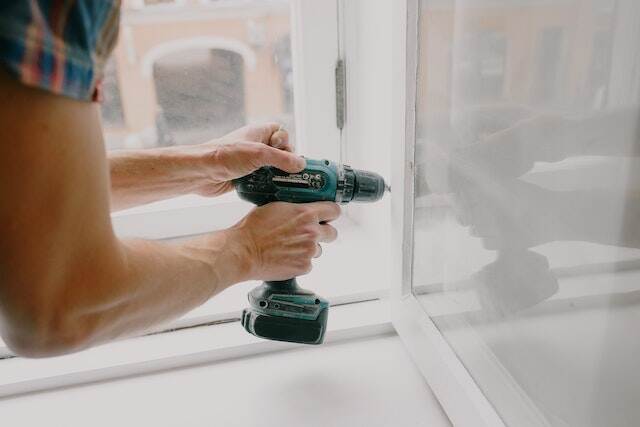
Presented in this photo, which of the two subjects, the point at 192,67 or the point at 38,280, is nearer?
the point at 38,280

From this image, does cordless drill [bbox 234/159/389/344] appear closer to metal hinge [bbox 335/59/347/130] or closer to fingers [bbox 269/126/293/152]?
fingers [bbox 269/126/293/152]

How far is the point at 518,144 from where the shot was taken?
0.55 meters

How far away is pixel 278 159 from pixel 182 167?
5.9 inches

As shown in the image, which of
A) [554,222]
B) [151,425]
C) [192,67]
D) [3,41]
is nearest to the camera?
[3,41]

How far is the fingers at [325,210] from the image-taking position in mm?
790

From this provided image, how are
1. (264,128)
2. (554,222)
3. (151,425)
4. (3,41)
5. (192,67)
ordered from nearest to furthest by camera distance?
1. (3,41)
2. (554,222)
3. (151,425)
4. (264,128)
5. (192,67)

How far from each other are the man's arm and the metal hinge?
1.93ft

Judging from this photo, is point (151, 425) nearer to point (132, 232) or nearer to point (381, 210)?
point (132, 232)

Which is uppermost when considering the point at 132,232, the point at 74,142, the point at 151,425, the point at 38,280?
the point at 74,142

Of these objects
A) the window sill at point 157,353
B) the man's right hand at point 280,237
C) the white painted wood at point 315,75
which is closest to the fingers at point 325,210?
the man's right hand at point 280,237

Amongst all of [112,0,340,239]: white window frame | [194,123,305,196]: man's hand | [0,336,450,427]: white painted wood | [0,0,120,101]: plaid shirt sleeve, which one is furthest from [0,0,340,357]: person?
[112,0,340,239]: white window frame

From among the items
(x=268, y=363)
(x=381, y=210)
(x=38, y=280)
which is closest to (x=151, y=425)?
(x=268, y=363)

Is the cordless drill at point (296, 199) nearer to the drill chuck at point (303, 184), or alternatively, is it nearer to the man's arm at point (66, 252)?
the drill chuck at point (303, 184)

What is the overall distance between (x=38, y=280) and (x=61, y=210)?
64 mm
